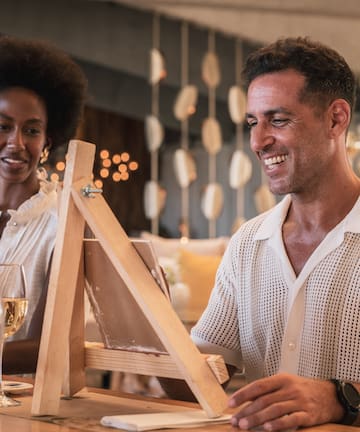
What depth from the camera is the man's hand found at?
4.18 feet

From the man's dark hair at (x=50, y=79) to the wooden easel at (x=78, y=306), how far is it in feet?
3.18

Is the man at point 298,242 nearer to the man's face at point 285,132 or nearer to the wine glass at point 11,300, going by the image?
the man's face at point 285,132

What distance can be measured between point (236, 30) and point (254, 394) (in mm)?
5997

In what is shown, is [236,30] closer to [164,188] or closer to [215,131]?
[215,131]

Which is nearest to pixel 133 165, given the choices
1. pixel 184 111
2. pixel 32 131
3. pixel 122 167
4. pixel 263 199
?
pixel 122 167

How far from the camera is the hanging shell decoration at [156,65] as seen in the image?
691 centimetres

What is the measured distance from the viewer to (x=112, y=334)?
1.46 m

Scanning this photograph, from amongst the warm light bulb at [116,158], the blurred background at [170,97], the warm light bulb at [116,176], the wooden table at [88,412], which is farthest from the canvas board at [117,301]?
the warm light bulb at [116,158]

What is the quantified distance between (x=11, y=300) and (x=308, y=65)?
838mm

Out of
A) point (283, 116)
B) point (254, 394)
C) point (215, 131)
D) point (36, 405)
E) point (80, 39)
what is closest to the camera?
point (254, 394)

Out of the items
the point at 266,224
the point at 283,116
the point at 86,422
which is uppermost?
the point at 283,116

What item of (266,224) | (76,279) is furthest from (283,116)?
(76,279)

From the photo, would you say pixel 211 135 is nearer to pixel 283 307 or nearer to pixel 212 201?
pixel 212 201

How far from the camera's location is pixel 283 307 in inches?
73.3
